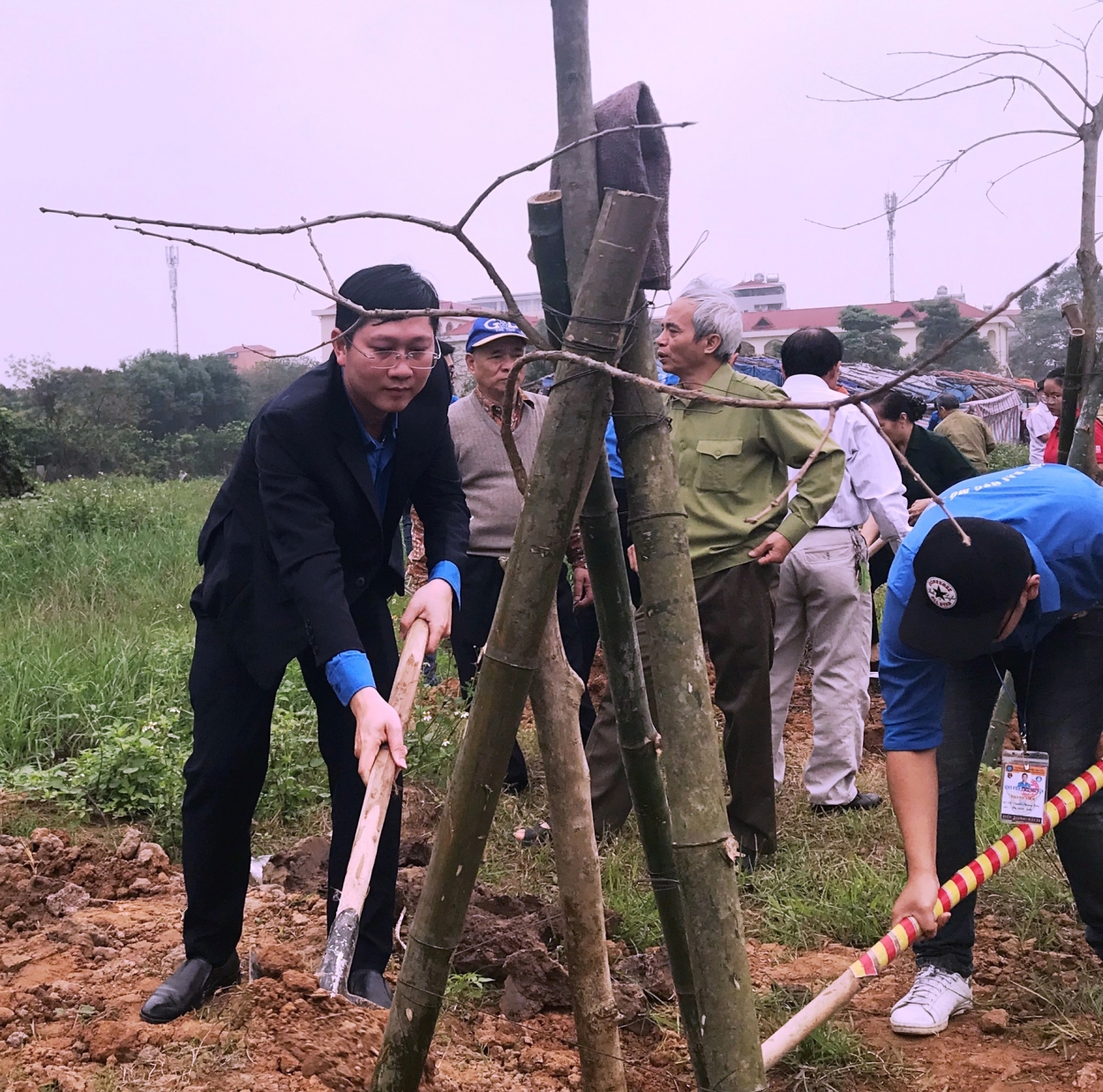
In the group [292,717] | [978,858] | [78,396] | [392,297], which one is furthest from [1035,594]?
[78,396]

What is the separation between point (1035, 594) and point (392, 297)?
4.92 feet

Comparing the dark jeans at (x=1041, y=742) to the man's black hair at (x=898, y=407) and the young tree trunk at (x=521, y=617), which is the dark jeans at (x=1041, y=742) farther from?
the man's black hair at (x=898, y=407)

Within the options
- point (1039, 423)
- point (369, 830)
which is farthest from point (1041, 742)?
point (1039, 423)

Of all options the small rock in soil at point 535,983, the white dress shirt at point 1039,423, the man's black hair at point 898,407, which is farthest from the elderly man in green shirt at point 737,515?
the white dress shirt at point 1039,423

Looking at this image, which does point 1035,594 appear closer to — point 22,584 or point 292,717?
point 292,717

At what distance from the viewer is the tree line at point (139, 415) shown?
26.7 meters

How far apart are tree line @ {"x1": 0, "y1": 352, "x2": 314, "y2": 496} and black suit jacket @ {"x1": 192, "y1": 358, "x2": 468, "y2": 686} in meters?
20.4

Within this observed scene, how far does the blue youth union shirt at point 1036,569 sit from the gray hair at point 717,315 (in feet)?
4.32

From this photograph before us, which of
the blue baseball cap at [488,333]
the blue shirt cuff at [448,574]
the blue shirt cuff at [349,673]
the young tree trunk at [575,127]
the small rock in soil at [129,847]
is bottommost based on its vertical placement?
the small rock in soil at [129,847]

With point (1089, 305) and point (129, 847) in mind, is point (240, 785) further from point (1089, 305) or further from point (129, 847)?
point (1089, 305)

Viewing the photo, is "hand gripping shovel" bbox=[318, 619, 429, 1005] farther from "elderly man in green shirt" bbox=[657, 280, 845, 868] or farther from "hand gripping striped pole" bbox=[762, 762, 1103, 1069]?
"elderly man in green shirt" bbox=[657, 280, 845, 868]

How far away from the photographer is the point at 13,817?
4555 mm

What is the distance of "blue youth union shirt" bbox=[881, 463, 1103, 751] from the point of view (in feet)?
8.72

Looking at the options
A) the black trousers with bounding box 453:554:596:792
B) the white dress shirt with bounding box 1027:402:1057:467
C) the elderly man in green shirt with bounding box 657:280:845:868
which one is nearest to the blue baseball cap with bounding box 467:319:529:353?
the elderly man in green shirt with bounding box 657:280:845:868
